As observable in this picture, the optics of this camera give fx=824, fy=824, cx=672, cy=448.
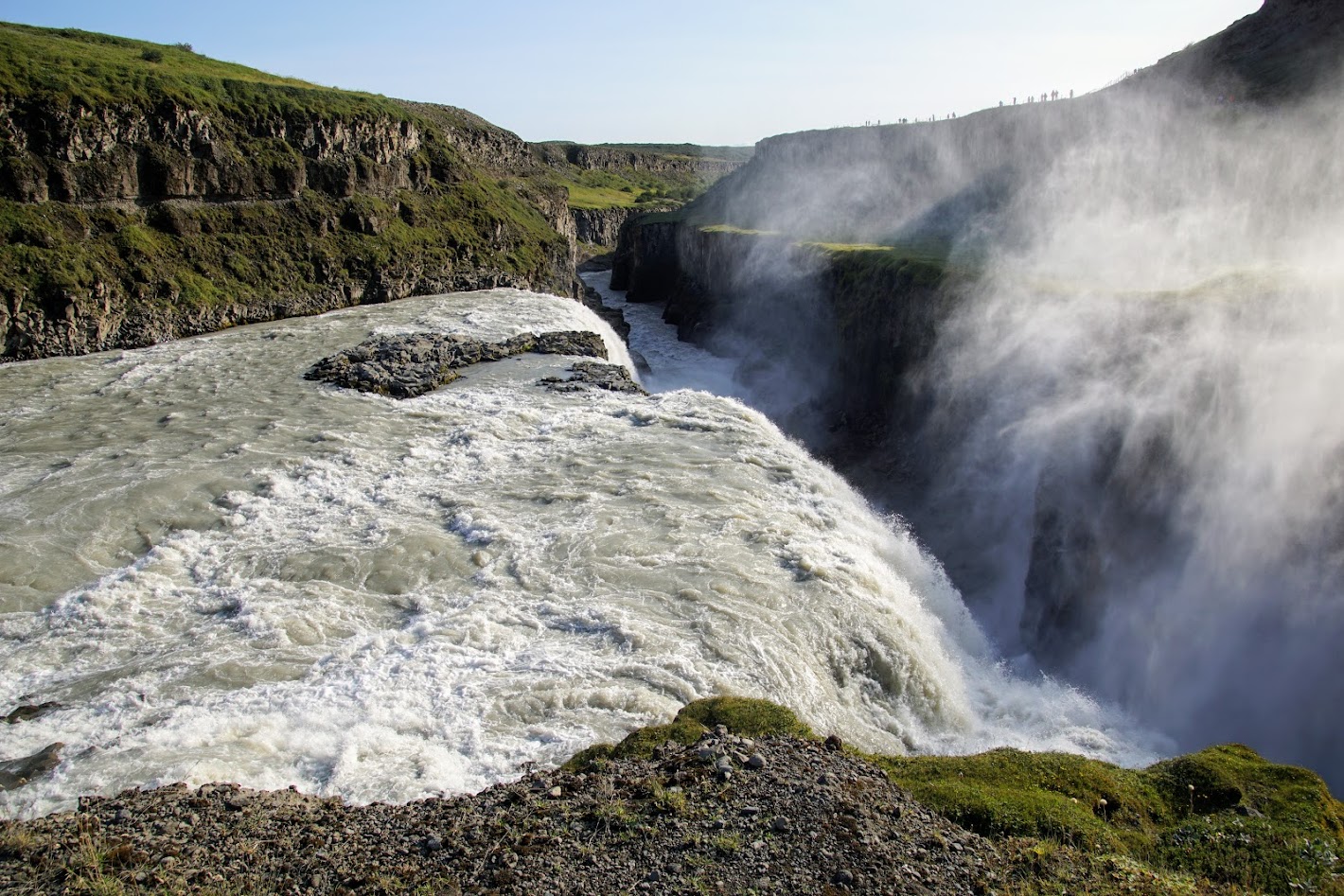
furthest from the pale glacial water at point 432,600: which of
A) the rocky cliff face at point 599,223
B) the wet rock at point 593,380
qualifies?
the rocky cliff face at point 599,223

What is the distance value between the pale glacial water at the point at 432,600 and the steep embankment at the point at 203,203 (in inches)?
320

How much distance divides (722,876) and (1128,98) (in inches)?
1687

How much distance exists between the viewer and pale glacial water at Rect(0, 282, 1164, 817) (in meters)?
11.6

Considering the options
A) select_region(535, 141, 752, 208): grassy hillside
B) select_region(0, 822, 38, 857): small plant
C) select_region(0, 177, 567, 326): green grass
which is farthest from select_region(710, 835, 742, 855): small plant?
select_region(535, 141, 752, 208): grassy hillside

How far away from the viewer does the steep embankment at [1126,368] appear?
1636 cm

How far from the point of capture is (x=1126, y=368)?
2041 cm

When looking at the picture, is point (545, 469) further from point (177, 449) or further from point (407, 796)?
point (407, 796)

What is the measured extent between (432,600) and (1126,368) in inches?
678

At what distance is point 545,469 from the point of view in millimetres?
21938

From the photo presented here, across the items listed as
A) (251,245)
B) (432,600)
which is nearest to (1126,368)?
(432,600)

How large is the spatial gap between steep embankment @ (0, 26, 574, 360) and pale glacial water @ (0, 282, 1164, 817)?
320 inches

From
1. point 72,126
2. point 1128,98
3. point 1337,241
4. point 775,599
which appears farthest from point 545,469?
point 1128,98

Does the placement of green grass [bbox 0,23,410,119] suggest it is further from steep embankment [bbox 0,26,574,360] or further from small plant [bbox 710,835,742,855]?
small plant [bbox 710,835,742,855]

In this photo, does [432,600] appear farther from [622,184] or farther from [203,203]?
[622,184]
